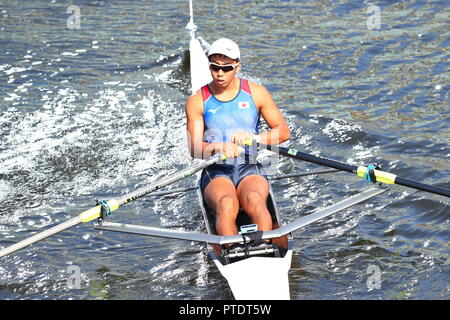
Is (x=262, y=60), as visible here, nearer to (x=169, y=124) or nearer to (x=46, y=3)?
(x=169, y=124)

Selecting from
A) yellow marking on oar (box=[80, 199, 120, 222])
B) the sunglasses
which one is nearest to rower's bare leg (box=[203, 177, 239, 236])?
yellow marking on oar (box=[80, 199, 120, 222])

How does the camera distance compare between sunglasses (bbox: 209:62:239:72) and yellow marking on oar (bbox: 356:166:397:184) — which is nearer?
yellow marking on oar (bbox: 356:166:397:184)

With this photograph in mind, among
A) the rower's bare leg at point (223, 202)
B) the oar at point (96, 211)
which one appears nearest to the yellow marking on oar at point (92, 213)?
the oar at point (96, 211)

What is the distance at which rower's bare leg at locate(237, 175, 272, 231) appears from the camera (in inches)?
269

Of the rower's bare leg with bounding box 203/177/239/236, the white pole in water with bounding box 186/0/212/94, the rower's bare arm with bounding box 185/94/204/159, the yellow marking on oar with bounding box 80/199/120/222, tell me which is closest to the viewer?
the yellow marking on oar with bounding box 80/199/120/222

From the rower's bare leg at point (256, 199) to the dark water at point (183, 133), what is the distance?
0.71 metres

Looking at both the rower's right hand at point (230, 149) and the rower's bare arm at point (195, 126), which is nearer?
the rower's right hand at point (230, 149)

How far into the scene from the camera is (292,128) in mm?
10859

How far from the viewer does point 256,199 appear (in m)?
7.00

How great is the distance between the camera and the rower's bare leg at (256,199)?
6824mm

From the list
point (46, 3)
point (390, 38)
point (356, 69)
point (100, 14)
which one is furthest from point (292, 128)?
point (46, 3)

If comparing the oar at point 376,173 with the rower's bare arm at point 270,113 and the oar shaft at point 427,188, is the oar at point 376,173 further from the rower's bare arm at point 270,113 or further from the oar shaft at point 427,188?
the rower's bare arm at point 270,113

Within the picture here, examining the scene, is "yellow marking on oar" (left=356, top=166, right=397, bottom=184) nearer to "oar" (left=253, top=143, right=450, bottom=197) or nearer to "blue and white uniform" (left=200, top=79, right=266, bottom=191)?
"oar" (left=253, top=143, right=450, bottom=197)
